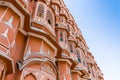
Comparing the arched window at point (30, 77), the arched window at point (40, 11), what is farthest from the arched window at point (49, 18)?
the arched window at point (30, 77)

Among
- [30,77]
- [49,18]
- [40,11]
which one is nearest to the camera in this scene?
[30,77]

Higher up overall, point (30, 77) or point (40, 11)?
point (40, 11)

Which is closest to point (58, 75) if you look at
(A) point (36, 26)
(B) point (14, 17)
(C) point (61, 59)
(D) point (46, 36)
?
(C) point (61, 59)

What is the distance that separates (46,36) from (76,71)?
264 inches

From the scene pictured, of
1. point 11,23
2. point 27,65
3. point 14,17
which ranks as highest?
point 14,17

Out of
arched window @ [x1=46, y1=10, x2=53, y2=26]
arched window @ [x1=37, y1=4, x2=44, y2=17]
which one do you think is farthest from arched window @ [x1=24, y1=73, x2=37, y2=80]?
arched window @ [x1=46, y1=10, x2=53, y2=26]

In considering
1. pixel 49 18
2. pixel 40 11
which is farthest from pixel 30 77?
pixel 49 18

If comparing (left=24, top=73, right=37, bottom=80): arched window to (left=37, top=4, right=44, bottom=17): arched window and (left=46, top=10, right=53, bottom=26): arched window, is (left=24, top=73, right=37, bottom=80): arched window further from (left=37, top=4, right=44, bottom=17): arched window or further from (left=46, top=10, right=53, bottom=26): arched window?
(left=46, top=10, right=53, bottom=26): arched window

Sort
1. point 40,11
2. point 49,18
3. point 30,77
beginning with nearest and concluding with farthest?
1. point 30,77
2. point 40,11
3. point 49,18

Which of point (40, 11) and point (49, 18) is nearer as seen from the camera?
point (40, 11)

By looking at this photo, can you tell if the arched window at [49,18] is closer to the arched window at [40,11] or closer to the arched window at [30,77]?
the arched window at [40,11]

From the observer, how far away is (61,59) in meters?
15.3

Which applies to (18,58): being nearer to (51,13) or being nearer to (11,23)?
(11,23)

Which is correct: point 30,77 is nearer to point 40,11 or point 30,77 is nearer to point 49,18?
point 40,11
